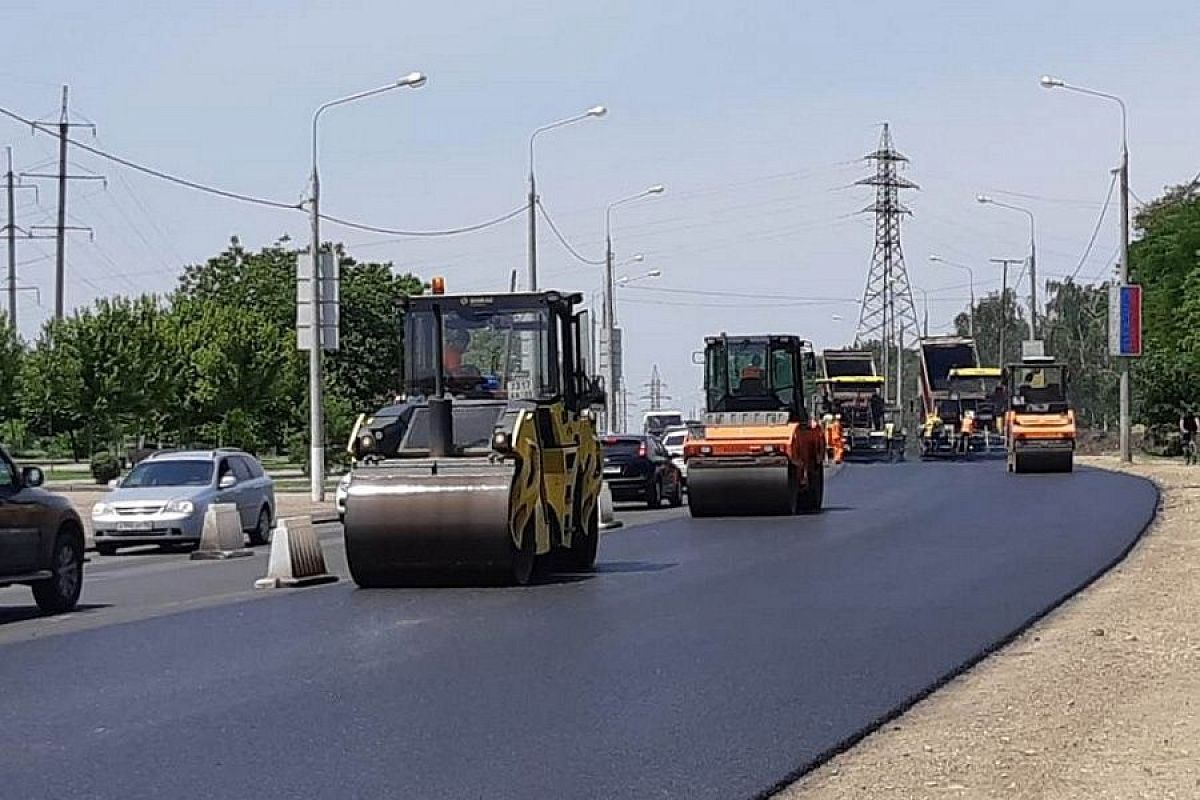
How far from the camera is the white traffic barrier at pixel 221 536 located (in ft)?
86.0

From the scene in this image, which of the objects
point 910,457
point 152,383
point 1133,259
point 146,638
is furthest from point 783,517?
point 1133,259

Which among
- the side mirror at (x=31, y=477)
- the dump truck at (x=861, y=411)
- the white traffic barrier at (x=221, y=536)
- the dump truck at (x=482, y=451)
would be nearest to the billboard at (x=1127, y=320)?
the dump truck at (x=861, y=411)

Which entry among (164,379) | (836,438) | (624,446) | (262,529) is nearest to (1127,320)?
(836,438)

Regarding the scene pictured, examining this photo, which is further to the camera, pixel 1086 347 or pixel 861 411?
pixel 1086 347

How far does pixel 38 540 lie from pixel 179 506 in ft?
34.0

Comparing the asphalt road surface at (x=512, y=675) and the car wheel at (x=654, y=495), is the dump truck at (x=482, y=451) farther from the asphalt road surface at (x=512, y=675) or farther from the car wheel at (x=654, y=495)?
the car wheel at (x=654, y=495)

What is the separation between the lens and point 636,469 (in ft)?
124

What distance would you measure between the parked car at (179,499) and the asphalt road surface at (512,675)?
436cm

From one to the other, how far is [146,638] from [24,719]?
13.7ft

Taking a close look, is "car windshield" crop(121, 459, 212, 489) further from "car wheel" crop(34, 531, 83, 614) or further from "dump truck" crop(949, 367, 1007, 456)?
"dump truck" crop(949, 367, 1007, 456)

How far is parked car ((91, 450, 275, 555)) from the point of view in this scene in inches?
1089

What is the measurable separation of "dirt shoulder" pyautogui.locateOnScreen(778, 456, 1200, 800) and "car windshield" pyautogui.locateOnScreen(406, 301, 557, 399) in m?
6.23

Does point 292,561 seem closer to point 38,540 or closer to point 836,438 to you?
point 38,540

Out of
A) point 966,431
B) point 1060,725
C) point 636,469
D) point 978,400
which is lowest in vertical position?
point 1060,725
